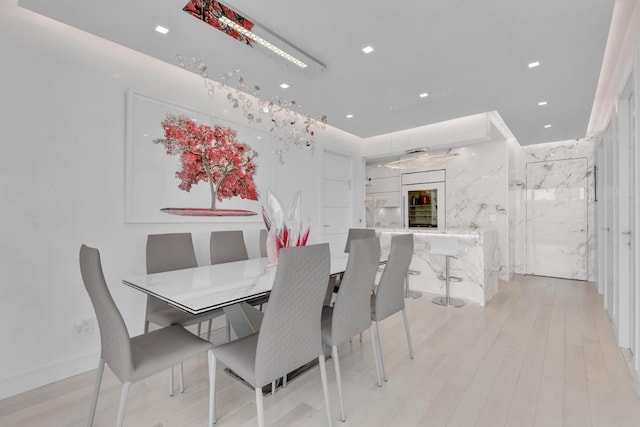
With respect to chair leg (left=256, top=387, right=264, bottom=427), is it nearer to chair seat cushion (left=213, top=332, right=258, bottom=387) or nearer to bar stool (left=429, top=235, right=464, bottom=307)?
chair seat cushion (left=213, top=332, right=258, bottom=387)

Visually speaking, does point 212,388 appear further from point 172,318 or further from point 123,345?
point 172,318

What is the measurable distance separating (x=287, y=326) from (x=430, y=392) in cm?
123

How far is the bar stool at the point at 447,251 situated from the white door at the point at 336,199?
5.51ft

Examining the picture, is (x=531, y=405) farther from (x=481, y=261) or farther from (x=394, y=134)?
(x=394, y=134)

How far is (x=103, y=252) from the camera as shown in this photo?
2506mm

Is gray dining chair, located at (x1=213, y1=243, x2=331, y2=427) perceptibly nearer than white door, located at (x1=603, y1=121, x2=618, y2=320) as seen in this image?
Yes

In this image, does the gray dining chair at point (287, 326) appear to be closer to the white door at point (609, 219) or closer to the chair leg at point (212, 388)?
the chair leg at point (212, 388)

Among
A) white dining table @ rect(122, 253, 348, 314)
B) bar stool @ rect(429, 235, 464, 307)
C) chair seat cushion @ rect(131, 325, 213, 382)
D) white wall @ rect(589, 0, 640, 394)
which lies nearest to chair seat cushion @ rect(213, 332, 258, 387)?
chair seat cushion @ rect(131, 325, 213, 382)

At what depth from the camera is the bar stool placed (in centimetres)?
394

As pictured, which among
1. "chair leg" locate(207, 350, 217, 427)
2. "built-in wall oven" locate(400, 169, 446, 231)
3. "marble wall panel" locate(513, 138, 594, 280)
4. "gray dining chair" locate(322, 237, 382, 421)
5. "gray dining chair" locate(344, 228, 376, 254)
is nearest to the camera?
"chair leg" locate(207, 350, 217, 427)

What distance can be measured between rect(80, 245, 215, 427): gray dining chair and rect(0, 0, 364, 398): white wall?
98 cm

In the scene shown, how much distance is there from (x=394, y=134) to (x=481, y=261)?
8.68 feet

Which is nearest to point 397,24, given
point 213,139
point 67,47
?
point 213,139

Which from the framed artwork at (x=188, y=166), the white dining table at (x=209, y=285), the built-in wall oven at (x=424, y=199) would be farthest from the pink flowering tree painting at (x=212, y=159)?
the built-in wall oven at (x=424, y=199)
